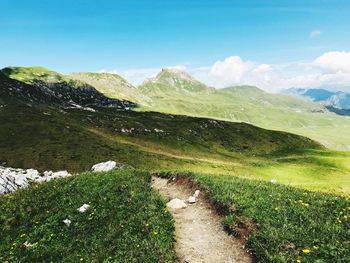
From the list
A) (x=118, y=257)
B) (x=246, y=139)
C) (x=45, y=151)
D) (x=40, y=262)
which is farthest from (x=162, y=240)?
(x=246, y=139)

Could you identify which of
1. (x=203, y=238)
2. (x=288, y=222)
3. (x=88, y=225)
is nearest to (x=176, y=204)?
(x=203, y=238)

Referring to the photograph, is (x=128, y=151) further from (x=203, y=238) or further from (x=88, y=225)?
(x=203, y=238)

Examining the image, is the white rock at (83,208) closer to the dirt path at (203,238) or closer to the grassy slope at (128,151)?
the dirt path at (203,238)

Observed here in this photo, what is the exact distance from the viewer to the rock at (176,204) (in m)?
23.9

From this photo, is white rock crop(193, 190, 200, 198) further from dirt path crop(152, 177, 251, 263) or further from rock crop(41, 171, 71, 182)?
rock crop(41, 171, 71, 182)

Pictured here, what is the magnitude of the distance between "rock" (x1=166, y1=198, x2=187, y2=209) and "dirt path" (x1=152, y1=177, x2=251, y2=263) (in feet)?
1.54

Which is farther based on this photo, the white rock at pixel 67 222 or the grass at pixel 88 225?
the white rock at pixel 67 222

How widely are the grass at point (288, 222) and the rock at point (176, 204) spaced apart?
2889 mm

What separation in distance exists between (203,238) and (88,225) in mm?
7129

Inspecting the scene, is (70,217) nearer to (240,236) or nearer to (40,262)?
(40,262)

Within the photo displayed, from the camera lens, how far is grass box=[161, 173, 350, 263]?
13.3m

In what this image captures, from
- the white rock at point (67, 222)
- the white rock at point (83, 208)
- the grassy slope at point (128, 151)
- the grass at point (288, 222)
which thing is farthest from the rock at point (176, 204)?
the grassy slope at point (128, 151)

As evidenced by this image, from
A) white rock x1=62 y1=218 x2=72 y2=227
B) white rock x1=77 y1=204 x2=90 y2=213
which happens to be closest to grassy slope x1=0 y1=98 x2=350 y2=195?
white rock x1=77 y1=204 x2=90 y2=213

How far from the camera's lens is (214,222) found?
19.7 meters
